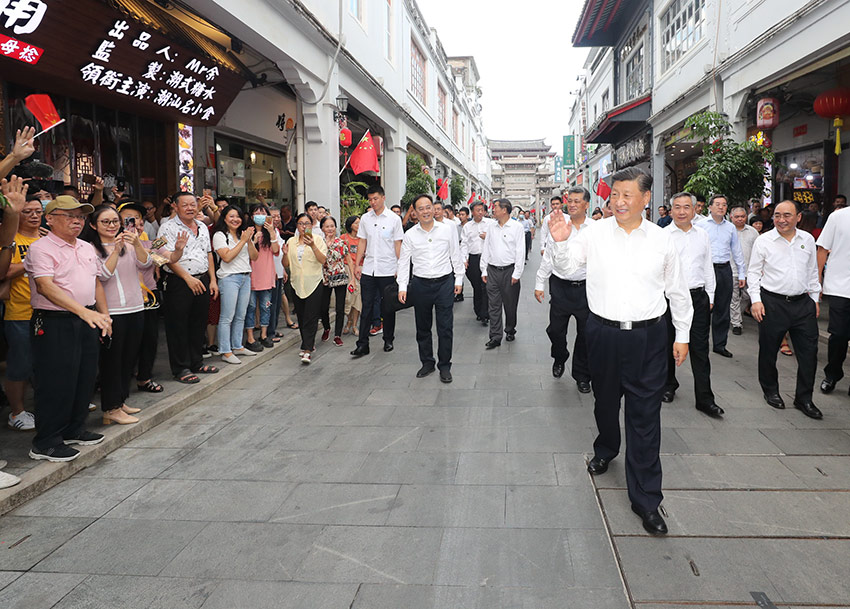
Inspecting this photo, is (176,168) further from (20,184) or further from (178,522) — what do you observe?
(178,522)

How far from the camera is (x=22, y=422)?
4.44m

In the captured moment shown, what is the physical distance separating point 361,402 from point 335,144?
6.70 metres

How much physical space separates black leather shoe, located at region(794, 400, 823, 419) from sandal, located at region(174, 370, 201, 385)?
5330mm

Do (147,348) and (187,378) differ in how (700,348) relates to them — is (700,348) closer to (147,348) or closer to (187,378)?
(187,378)

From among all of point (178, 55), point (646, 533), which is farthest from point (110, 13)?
point (646, 533)

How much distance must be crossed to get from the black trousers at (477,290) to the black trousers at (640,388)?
19.6 feet

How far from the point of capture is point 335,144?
35.2 ft

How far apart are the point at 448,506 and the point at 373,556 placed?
0.61 m

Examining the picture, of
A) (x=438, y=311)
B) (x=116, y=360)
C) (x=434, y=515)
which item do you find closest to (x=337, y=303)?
(x=438, y=311)

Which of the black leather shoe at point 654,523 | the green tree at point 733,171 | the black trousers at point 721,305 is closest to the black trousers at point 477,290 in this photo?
the black trousers at point 721,305

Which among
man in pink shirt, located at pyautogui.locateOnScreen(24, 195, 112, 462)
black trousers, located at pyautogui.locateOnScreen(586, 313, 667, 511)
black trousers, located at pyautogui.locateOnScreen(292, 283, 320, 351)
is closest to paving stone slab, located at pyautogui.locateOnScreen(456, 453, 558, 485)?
black trousers, located at pyautogui.locateOnScreen(586, 313, 667, 511)

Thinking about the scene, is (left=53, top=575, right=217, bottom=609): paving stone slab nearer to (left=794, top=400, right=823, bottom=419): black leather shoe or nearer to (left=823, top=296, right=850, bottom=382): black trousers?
(left=794, top=400, right=823, bottom=419): black leather shoe

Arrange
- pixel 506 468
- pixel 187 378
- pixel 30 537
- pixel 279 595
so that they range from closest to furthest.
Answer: pixel 279 595, pixel 30 537, pixel 506 468, pixel 187 378

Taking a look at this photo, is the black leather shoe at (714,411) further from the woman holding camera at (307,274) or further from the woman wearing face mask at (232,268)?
the woman wearing face mask at (232,268)
